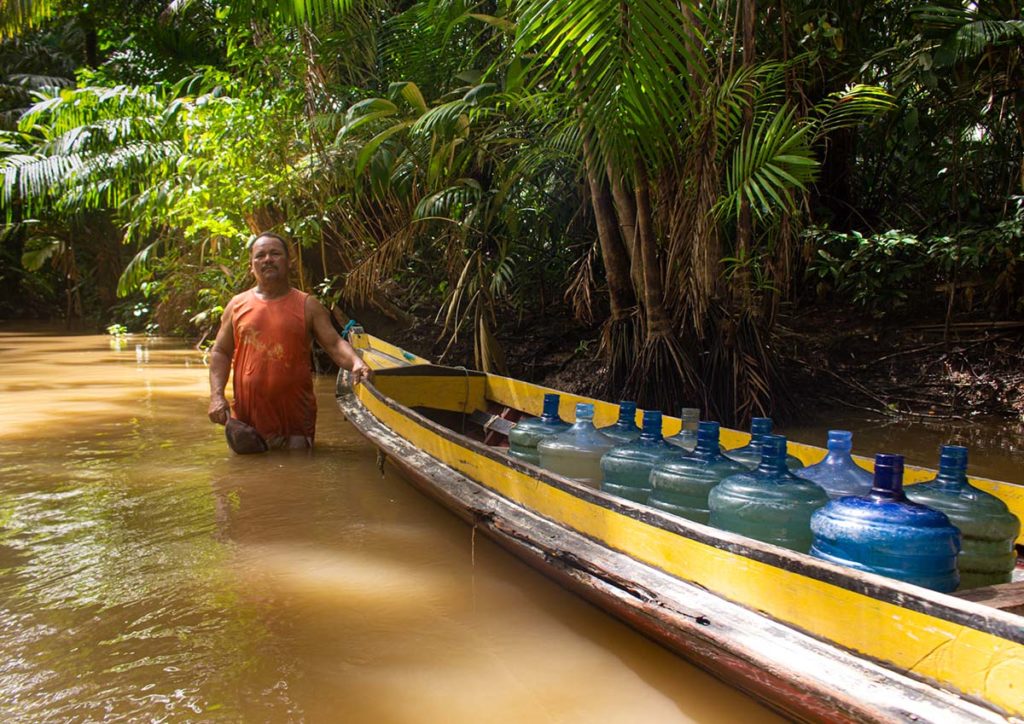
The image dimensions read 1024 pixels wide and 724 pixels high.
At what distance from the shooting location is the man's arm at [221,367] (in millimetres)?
4703

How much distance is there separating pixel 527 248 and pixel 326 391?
2.45m

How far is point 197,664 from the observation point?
2.26m

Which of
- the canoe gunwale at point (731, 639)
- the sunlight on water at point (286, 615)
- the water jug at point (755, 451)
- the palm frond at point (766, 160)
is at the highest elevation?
the palm frond at point (766, 160)

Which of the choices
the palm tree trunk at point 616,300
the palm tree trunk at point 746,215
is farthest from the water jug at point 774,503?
the palm tree trunk at point 616,300

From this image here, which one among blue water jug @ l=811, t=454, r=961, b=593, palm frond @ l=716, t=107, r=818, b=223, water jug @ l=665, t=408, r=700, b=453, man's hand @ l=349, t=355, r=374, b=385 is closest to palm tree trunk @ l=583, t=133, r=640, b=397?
palm frond @ l=716, t=107, r=818, b=223

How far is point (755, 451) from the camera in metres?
2.64

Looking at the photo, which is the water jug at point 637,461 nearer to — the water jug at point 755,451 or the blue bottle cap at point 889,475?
the water jug at point 755,451

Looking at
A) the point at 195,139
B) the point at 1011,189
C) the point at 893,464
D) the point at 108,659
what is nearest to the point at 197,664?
the point at 108,659

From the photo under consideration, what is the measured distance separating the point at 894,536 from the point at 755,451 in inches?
33.2

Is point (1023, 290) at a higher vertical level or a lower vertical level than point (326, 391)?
higher

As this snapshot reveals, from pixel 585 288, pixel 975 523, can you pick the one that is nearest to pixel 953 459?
pixel 975 523

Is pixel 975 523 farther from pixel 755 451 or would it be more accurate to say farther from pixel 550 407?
pixel 550 407

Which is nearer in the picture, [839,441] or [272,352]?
[839,441]

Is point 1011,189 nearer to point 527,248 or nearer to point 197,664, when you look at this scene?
point 527,248
